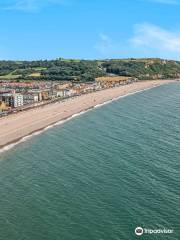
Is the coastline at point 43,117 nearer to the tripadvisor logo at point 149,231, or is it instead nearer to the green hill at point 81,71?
the tripadvisor logo at point 149,231

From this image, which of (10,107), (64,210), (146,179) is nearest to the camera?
(64,210)

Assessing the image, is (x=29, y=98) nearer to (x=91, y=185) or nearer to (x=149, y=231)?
(x=91, y=185)

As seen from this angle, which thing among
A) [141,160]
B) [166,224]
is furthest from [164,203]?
[141,160]

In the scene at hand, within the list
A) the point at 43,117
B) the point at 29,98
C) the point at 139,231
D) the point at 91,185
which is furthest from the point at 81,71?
the point at 139,231

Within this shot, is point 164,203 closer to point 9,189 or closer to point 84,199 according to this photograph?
point 84,199

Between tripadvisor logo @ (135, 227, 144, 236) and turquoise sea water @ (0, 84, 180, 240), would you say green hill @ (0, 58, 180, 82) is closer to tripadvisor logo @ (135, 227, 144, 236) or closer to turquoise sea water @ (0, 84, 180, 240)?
turquoise sea water @ (0, 84, 180, 240)

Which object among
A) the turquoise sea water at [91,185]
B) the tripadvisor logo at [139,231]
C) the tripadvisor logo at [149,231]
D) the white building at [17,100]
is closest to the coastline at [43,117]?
the turquoise sea water at [91,185]
